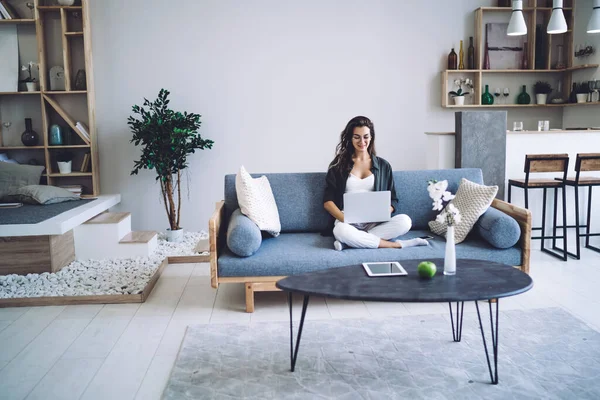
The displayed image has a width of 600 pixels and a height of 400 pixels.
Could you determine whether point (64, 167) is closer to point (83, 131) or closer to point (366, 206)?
point (83, 131)

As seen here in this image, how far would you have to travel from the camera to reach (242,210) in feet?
12.0

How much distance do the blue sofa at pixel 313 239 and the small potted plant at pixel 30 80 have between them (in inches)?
107

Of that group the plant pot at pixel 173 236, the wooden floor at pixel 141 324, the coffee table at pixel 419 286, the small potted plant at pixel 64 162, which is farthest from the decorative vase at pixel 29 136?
the coffee table at pixel 419 286

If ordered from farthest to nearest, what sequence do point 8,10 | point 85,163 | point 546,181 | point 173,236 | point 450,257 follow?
point 85,163 < point 173,236 < point 8,10 < point 546,181 < point 450,257

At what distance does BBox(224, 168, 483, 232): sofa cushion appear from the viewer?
155 inches

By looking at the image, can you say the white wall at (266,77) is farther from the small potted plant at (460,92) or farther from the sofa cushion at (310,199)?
the sofa cushion at (310,199)

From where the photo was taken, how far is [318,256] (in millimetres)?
3379

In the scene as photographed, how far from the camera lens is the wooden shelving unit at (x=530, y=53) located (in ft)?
19.1

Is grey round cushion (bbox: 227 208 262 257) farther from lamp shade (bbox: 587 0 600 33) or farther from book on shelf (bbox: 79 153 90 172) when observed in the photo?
lamp shade (bbox: 587 0 600 33)

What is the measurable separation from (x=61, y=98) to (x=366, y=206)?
3.76m

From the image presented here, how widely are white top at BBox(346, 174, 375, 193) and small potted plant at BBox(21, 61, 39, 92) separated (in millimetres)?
3560

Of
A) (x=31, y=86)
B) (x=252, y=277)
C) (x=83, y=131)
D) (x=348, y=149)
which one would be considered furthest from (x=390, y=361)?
(x=31, y=86)

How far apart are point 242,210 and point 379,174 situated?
992mm

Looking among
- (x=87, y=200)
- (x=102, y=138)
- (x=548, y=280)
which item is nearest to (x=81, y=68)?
(x=102, y=138)
